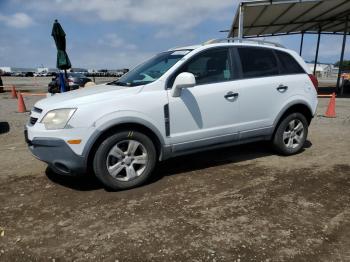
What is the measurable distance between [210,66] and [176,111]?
882 millimetres

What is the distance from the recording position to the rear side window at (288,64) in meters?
5.04

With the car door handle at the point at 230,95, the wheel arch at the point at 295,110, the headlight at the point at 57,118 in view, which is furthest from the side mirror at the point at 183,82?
the wheel arch at the point at 295,110

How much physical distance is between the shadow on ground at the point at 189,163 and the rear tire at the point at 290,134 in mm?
323

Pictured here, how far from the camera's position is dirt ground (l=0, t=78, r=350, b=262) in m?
2.69

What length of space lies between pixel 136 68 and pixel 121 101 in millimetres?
1420

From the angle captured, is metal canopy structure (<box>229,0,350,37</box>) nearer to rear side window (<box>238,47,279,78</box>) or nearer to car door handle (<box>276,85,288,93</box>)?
rear side window (<box>238,47,279,78</box>)

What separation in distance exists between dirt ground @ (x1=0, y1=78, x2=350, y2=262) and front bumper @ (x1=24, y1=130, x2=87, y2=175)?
0.37 m

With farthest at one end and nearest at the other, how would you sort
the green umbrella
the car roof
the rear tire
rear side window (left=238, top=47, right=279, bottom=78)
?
the green umbrella
the rear tire
rear side window (left=238, top=47, right=279, bottom=78)
the car roof

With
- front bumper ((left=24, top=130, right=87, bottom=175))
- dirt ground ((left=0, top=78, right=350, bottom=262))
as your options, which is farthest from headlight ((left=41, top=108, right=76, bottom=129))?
dirt ground ((left=0, top=78, right=350, bottom=262))

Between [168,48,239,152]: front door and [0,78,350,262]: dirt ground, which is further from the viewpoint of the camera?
[168,48,239,152]: front door

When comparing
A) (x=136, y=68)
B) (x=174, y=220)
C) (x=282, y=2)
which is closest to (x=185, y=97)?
(x=136, y=68)

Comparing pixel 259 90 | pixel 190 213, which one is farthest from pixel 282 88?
pixel 190 213

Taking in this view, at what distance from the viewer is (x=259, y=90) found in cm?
468

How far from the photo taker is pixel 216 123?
4391mm
